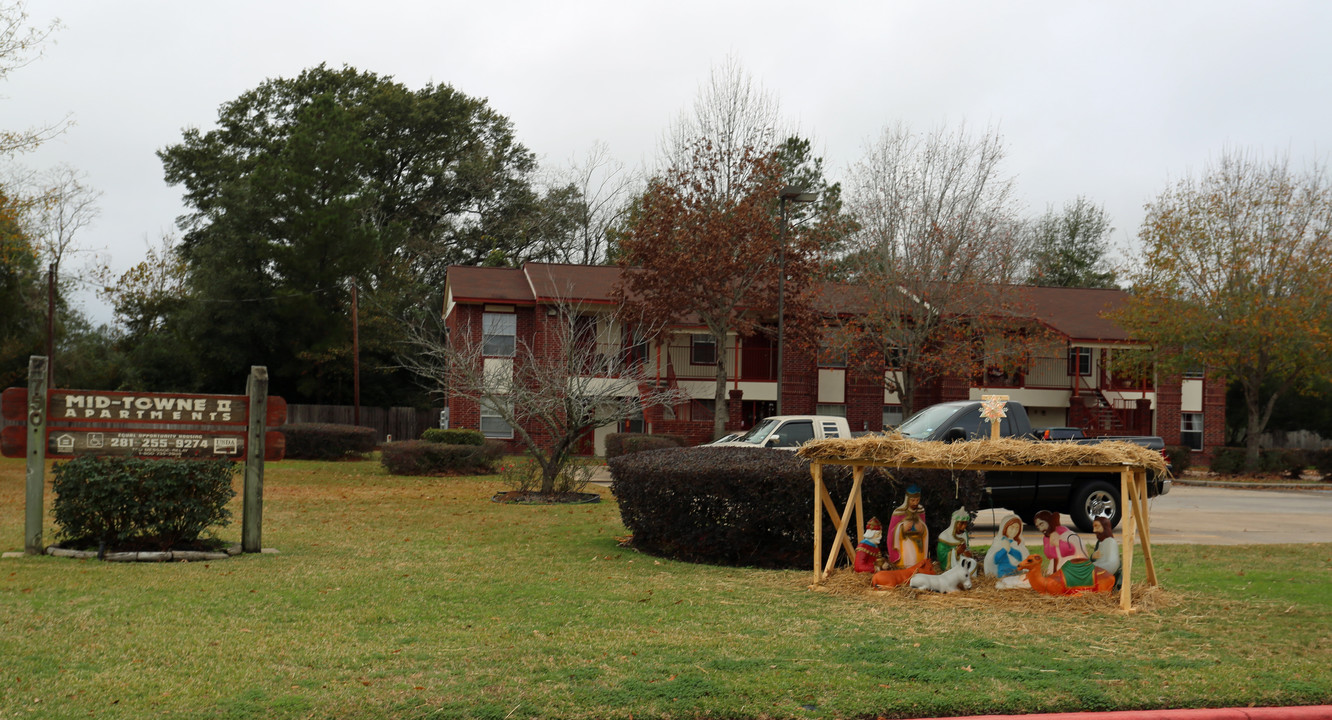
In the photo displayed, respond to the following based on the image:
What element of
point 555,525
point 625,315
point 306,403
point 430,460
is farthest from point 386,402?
point 555,525

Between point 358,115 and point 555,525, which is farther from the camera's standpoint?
point 358,115

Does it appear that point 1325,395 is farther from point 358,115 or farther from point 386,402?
point 358,115

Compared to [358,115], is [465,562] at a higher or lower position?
lower

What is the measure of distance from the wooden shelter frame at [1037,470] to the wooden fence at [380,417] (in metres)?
31.8

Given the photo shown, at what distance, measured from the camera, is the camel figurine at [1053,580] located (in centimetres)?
888

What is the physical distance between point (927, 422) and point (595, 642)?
34.1 ft

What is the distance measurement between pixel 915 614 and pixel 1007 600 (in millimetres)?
1112

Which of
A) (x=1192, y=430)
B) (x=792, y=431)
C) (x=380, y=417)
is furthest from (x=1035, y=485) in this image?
(x=1192, y=430)

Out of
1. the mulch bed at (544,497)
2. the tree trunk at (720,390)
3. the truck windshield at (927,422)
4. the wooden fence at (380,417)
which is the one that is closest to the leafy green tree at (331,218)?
the wooden fence at (380,417)

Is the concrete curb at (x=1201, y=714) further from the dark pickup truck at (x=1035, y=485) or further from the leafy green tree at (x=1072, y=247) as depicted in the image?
the leafy green tree at (x=1072, y=247)

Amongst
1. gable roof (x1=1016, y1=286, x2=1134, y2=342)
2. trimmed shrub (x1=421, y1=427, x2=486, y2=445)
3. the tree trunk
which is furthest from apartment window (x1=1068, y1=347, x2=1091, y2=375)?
trimmed shrub (x1=421, y1=427, x2=486, y2=445)

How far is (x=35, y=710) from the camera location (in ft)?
16.6

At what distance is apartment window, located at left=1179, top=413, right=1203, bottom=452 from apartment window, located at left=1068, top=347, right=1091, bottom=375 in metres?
4.47

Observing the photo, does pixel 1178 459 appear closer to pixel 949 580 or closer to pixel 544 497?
pixel 544 497
